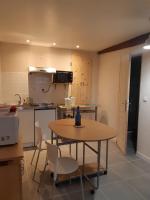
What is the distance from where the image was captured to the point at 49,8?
7.12 ft

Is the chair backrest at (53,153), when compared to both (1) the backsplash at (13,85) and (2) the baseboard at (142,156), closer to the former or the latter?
(2) the baseboard at (142,156)

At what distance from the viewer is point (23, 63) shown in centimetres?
437

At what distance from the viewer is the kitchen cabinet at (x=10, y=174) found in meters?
1.57

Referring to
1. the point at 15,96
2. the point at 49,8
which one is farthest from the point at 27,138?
the point at 49,8

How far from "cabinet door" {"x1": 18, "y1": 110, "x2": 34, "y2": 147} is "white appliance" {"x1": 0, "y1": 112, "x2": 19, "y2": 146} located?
7.12ft

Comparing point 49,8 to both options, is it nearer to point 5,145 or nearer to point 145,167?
point 5,145

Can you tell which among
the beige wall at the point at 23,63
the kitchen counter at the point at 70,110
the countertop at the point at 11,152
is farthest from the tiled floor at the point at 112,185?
the beige wall at the point at 23,63

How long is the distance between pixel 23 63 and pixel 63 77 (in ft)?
3.37

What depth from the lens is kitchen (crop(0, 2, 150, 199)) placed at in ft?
13.8

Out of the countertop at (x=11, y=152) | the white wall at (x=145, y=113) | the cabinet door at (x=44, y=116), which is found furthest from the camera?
the cabinet door at (x=44, y=116)

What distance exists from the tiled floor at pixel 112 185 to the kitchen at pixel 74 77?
1.81ft

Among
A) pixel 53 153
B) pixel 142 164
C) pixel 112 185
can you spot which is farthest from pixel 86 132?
pixel 142 164

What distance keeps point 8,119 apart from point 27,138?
2.39 meters

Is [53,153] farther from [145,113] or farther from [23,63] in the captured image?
[23,63]
